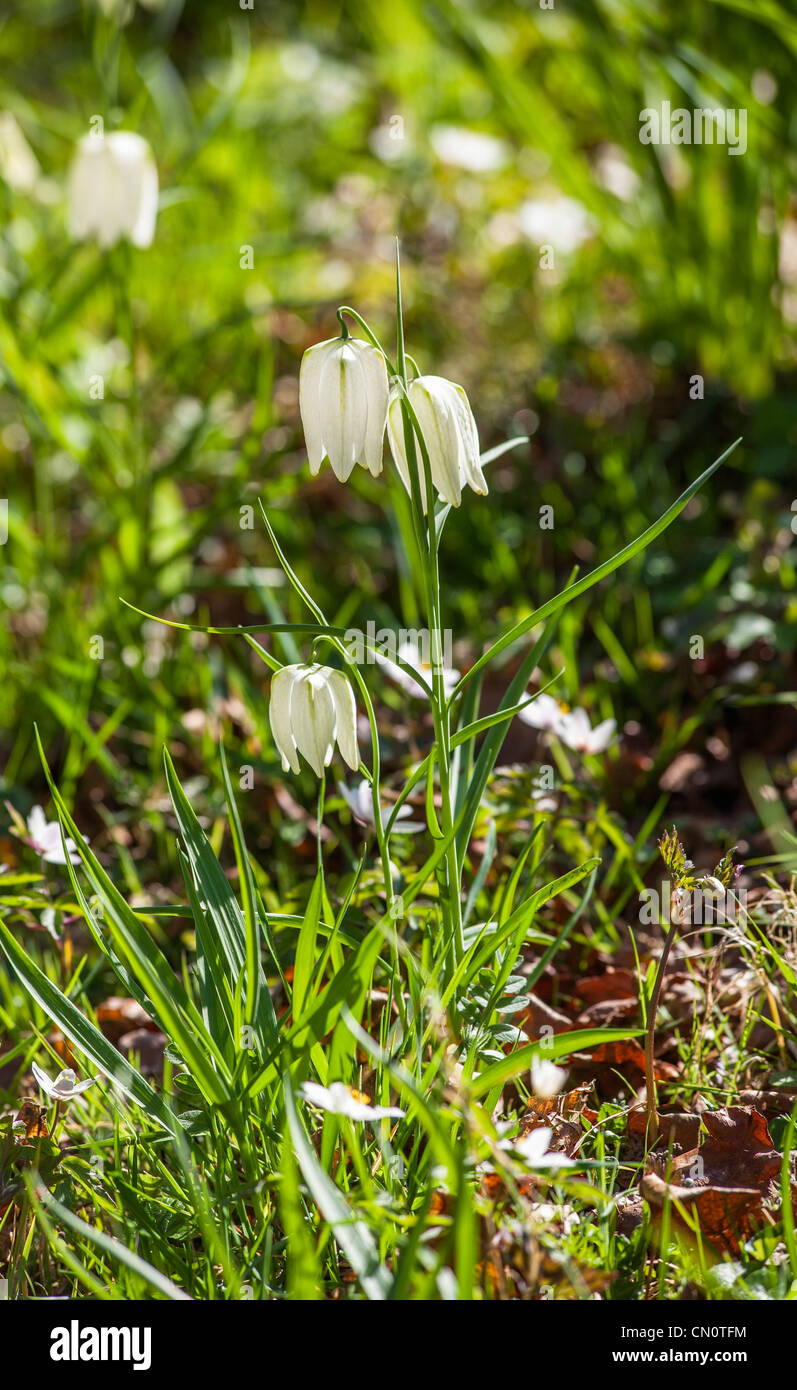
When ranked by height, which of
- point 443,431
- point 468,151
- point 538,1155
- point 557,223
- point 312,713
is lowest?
point 538,1155

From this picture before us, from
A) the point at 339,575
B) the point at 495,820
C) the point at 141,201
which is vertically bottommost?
the point at 495,820

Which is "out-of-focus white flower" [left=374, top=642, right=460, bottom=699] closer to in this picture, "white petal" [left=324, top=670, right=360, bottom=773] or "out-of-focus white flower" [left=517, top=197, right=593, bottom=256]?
"white petal" [left=324, top=670, right=360, bottom=773]

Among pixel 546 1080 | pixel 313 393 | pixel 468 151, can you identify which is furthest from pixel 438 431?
pixel 468 151

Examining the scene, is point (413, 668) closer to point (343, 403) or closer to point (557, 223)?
point (343, 403)
